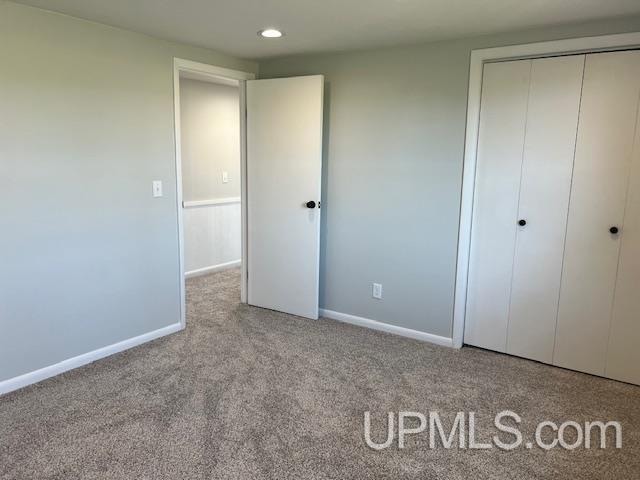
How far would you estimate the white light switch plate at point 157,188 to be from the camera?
319 cm

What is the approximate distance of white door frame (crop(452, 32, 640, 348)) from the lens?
2.53m

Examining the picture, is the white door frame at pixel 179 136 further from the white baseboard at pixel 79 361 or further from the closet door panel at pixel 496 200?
the closet door panel at pixel 496 200

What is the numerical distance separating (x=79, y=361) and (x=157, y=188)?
1.27 meters

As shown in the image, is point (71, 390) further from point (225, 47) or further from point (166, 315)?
point (225, 47)

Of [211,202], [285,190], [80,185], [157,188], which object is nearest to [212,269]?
[211,202]

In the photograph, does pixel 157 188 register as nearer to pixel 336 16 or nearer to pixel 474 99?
pixel 336 16

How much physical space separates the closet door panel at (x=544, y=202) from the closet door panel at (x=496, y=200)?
5cm

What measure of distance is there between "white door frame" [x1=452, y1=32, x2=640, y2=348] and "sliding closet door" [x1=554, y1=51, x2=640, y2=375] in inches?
3.2

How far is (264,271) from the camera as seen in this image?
13.1ft

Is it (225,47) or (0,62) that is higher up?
(225,47)

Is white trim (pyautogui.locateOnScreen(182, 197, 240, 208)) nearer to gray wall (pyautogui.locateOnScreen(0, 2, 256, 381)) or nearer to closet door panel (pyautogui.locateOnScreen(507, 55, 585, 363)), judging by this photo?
gray wall (pyautogui.locateOnScreen(0, 2, 256, 381))

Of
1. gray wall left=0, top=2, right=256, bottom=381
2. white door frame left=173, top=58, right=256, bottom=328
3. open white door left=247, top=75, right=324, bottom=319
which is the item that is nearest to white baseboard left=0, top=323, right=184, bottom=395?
gray wall left=0, top=2, right=256, bottom=381

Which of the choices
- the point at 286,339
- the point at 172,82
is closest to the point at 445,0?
the point at 172,82

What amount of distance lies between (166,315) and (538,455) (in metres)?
2.62
